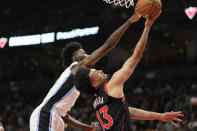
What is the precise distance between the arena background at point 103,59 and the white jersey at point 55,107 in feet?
18.8

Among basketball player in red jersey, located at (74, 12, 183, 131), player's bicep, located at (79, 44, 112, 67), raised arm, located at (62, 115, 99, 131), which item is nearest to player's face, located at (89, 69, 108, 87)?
basketball player in red jersey, located at (74, 12, 183, 131)

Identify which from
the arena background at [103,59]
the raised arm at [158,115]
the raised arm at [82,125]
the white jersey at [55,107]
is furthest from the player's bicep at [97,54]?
the arena background at [103,59]

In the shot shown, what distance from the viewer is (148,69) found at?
19531 millimetres

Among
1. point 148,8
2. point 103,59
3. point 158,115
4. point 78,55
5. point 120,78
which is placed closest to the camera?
point 120,78

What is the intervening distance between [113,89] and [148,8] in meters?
0.86

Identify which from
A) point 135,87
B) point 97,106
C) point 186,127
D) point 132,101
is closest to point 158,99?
point 132,101

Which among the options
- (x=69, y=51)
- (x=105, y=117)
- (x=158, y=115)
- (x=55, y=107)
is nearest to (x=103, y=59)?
(x=69, y=51)

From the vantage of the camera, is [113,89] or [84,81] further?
[84,81]

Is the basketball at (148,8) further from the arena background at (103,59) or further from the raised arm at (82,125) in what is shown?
the arena background at (103,59)

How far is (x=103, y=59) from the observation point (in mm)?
20016

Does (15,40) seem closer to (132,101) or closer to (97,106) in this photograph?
(132,101)

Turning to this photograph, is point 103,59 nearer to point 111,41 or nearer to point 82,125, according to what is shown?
point 82,125

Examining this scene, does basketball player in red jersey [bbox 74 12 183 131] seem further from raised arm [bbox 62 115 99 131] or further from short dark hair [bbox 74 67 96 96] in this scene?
raised arm [bbox 62 115 99 131]

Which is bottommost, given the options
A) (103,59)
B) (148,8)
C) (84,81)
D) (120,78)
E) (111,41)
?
(103,59)
